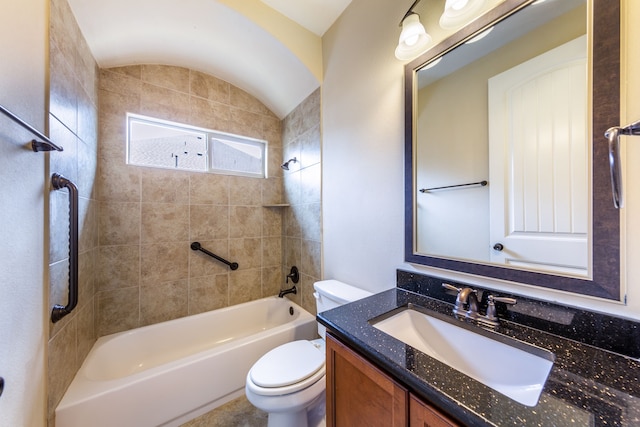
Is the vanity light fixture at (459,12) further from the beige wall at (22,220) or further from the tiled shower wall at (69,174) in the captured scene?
the tiled shower wall at (69,174)

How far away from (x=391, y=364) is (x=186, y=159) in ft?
7.29

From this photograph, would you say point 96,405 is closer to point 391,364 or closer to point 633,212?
point 391,364

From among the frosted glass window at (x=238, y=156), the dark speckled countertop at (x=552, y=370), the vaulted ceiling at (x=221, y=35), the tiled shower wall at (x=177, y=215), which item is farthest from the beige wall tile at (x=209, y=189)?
the dark speckled countertop at (x=552, y=370)

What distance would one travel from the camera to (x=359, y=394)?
694mm

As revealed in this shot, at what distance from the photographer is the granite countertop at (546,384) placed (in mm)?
408

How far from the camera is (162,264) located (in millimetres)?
1880

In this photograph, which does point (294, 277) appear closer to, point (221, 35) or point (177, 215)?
point (177, 215)

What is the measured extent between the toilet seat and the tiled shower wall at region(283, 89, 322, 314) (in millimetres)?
623

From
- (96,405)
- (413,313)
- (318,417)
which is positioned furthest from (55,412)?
(413,313)

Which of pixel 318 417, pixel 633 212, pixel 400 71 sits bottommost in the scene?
pixel 318 417

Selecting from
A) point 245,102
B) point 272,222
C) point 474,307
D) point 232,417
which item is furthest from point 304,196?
point 232,417

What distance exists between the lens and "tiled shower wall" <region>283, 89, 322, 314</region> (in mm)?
Answer: 1905

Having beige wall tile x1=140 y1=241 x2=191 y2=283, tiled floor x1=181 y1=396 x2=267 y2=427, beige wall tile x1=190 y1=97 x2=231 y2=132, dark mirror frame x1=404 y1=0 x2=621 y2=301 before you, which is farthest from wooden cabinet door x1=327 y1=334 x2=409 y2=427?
beige wall tile x1=190 y1=97 x2=231 y2=132

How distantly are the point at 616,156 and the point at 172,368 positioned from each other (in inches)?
80.7
